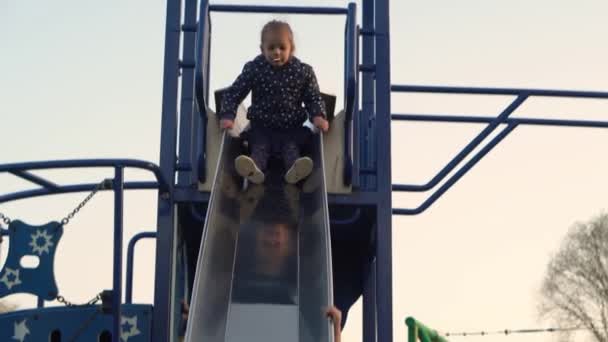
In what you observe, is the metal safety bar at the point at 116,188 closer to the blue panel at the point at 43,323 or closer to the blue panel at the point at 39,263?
the blue panel at the point at 39,263

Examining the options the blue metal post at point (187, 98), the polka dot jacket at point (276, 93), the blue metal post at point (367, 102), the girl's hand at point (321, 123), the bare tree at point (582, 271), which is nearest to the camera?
the blue metal post at point (187, 98)

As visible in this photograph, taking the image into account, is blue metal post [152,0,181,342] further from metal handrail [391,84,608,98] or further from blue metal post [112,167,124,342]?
metal handrail [391,84,608,98]

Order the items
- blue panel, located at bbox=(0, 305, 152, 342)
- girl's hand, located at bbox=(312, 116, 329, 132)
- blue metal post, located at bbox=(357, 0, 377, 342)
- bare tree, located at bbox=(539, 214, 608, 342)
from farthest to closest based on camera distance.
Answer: bare tree, located at bbox=(539, 214, 608, 342)
blue metal post, located at bbox=(357, 0, 377, 342)
girl's hand, located at bbox=(312, 116, 329, 132)
blue panel, located at bbox=(0, 305, 152, 342)

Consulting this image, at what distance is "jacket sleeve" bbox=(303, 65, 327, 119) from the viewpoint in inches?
274

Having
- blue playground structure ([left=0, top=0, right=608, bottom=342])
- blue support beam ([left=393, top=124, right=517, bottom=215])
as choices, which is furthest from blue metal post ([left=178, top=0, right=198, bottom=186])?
blue support beam ([left=393, top=124, right=517, bottom=215])

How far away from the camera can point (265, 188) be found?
6949mm

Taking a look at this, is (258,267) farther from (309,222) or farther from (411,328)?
(411,328)

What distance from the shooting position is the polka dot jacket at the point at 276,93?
7.05 meters

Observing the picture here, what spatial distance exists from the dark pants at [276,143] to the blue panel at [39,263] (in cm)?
158

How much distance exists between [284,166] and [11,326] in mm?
2026

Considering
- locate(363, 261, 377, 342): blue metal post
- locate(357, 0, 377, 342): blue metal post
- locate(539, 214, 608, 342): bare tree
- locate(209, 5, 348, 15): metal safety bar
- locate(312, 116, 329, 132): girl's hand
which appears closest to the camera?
locate(312, 116, 329, 132): girl's hand

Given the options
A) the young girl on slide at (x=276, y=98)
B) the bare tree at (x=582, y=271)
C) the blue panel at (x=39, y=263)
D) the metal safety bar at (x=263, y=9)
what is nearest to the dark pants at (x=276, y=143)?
the young girl on slide at (x=276, y=98)

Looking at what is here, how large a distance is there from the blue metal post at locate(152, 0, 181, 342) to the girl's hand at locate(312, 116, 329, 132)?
89cm

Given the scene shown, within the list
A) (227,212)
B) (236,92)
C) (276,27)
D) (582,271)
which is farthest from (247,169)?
(582,271)
